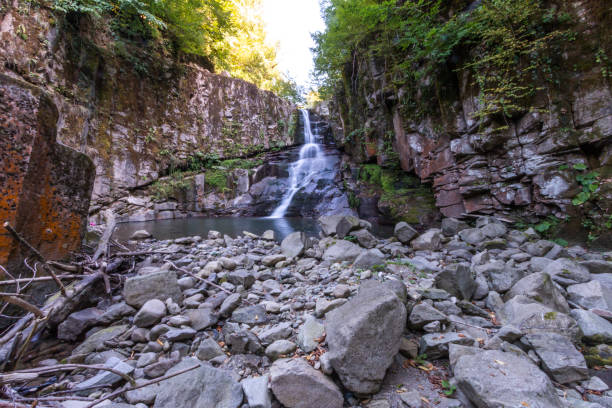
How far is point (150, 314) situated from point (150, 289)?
371 mm

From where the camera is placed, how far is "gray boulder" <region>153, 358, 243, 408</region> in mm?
1322

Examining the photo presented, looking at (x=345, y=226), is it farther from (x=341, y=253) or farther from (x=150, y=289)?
(x=150, y=289)

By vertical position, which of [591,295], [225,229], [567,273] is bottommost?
[591,295]

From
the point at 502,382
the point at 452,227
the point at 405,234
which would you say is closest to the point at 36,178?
the point at 502,382

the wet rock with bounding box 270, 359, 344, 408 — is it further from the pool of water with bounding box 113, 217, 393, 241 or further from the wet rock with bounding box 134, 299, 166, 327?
the pool of water with bounding box 113, 217, 393, 241

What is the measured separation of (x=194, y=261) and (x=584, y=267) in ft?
17.7

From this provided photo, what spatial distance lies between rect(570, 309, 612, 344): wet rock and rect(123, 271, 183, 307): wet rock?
3613mm

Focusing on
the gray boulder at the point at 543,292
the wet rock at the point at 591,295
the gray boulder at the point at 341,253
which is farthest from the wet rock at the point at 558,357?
the gray boulder at the point at 341,253

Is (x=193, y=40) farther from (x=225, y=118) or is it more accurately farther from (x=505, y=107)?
(x=505, y=107)

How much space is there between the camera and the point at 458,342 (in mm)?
1706

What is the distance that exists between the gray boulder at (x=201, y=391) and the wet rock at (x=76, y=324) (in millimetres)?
1149

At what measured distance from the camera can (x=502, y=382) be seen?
49.4 inches

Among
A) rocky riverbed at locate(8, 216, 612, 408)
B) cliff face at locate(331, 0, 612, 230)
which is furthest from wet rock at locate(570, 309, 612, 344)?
cliff face at locate(331, 0, 612, 230)

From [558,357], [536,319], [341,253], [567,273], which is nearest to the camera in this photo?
[558,357]
